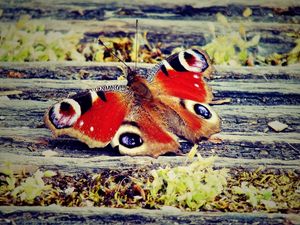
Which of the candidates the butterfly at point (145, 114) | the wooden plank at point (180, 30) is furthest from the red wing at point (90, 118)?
the wooden plank at point (180, 30)

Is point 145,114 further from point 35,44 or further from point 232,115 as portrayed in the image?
point 35,44

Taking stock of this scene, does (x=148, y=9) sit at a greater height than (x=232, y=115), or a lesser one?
greater

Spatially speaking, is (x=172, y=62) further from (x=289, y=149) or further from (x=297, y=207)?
(x=297, y=207)

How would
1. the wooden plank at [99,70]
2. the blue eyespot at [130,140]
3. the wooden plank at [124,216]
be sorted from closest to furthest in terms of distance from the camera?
the wooden plank at [124,216], the blue eyespot at [130,140], the wooden plank at [99,70]

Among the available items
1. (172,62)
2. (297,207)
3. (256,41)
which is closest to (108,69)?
(172,62)

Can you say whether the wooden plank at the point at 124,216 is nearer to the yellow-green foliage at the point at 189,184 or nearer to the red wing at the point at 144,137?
the yellow-green foliage at the point at 189,184

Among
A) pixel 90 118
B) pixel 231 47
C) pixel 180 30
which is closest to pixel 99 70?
pixel 90 118

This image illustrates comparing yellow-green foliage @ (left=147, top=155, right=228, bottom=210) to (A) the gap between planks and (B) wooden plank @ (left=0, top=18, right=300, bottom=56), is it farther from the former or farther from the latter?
(B) wooden plank @ (left=0, top=18, right=300, bottom=56)

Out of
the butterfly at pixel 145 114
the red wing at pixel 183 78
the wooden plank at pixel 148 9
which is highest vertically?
the wooden plank at pixel 148 9
